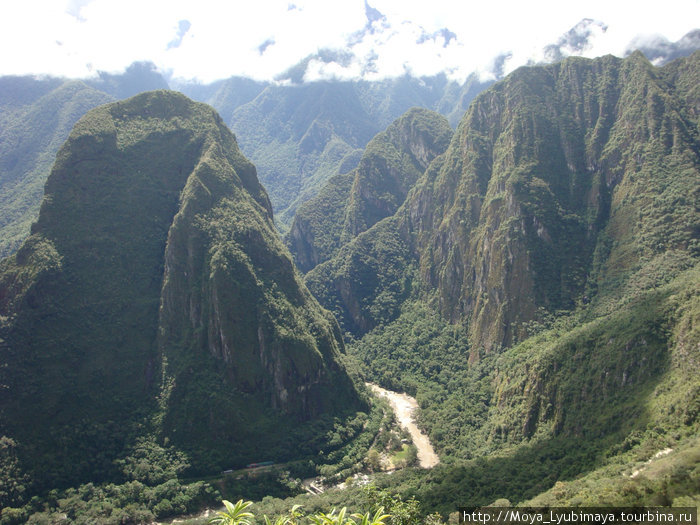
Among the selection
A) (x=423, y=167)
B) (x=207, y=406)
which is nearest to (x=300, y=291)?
(x=207, y=406)

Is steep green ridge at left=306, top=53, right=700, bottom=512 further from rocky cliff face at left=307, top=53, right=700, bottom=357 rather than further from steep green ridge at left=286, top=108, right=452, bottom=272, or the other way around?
steep green ridge at left=286, top=108, right=452, bottom=272

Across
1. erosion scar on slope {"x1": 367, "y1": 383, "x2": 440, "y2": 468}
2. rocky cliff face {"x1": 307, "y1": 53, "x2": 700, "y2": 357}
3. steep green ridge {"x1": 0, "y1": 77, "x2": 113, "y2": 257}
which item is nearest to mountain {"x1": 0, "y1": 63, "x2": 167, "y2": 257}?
steep green ridge {"x1": 0, "y1": 77, "x2": 113, "y2": 257}

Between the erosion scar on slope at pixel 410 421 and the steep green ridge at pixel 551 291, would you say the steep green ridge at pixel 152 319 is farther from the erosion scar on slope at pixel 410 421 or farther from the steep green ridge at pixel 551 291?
the steep green ridge at pixel 551 291

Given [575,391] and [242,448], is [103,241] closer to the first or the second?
[242,448]

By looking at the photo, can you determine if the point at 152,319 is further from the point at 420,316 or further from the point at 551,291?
the point at 551,291

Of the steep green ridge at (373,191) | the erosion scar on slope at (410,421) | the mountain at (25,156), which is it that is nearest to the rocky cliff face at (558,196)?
the erosion scar on slope at (410,421)

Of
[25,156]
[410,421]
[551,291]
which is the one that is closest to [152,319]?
[410,421]
